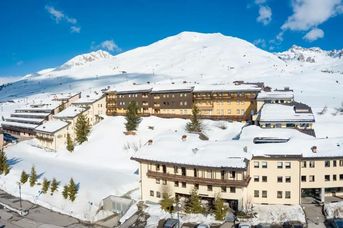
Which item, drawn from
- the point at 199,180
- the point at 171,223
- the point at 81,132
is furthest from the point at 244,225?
the point at 81,132

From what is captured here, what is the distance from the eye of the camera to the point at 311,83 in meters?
177

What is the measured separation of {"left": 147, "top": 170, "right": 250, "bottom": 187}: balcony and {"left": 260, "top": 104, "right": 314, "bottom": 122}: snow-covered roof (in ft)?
83.6

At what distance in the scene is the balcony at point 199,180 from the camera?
46656mm

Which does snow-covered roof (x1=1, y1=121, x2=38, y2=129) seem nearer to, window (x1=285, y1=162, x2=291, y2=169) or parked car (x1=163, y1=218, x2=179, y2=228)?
parked car (x1=163, y1=218, x2=179, y2=228)

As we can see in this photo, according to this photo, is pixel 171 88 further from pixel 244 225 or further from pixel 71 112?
pixel 244 225

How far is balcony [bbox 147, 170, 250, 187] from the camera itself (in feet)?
153

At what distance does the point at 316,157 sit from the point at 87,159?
52.2m

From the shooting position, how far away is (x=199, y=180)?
48531 millimetres

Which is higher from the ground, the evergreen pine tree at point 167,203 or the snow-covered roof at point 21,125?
the snow-covered roof at point 21,125

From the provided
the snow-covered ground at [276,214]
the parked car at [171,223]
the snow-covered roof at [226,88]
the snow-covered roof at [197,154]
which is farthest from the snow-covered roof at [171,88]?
the parked car at [171,223]

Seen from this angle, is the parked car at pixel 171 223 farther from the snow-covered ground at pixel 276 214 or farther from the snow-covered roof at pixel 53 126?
the snow-covered roof at pixel 53 126

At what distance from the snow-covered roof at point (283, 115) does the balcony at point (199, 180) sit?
25.5 m

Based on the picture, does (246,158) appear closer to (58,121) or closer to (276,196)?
(276,196)

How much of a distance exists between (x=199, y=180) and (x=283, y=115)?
30.9 meters
